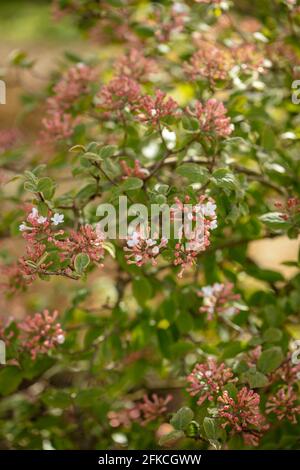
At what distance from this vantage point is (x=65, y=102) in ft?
5.35

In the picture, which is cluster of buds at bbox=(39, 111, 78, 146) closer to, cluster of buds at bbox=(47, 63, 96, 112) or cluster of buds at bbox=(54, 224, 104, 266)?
cluster of buds at bbox=(47, 63, 96, 112)

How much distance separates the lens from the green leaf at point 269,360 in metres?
1.28

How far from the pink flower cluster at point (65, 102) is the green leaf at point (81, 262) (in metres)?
0.53

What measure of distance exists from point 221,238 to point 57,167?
51 cm

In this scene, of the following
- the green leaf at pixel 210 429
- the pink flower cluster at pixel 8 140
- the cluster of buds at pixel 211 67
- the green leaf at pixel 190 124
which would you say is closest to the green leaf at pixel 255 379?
the green leaf at pixel 210 429

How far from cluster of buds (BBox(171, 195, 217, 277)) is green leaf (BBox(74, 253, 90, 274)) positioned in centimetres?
16

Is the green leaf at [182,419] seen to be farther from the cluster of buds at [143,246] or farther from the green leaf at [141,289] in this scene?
the green leaf at [141,289]

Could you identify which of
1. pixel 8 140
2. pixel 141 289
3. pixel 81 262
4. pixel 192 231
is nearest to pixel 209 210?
pixel 192 231

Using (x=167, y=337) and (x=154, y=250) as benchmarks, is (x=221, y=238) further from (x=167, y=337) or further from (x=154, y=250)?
(x=154, y=250)

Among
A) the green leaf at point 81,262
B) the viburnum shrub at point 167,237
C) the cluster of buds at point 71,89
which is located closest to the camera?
the green leaf at point 81,262

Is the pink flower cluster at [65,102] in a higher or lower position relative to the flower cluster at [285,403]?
higher

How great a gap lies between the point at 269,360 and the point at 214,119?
0.52m
